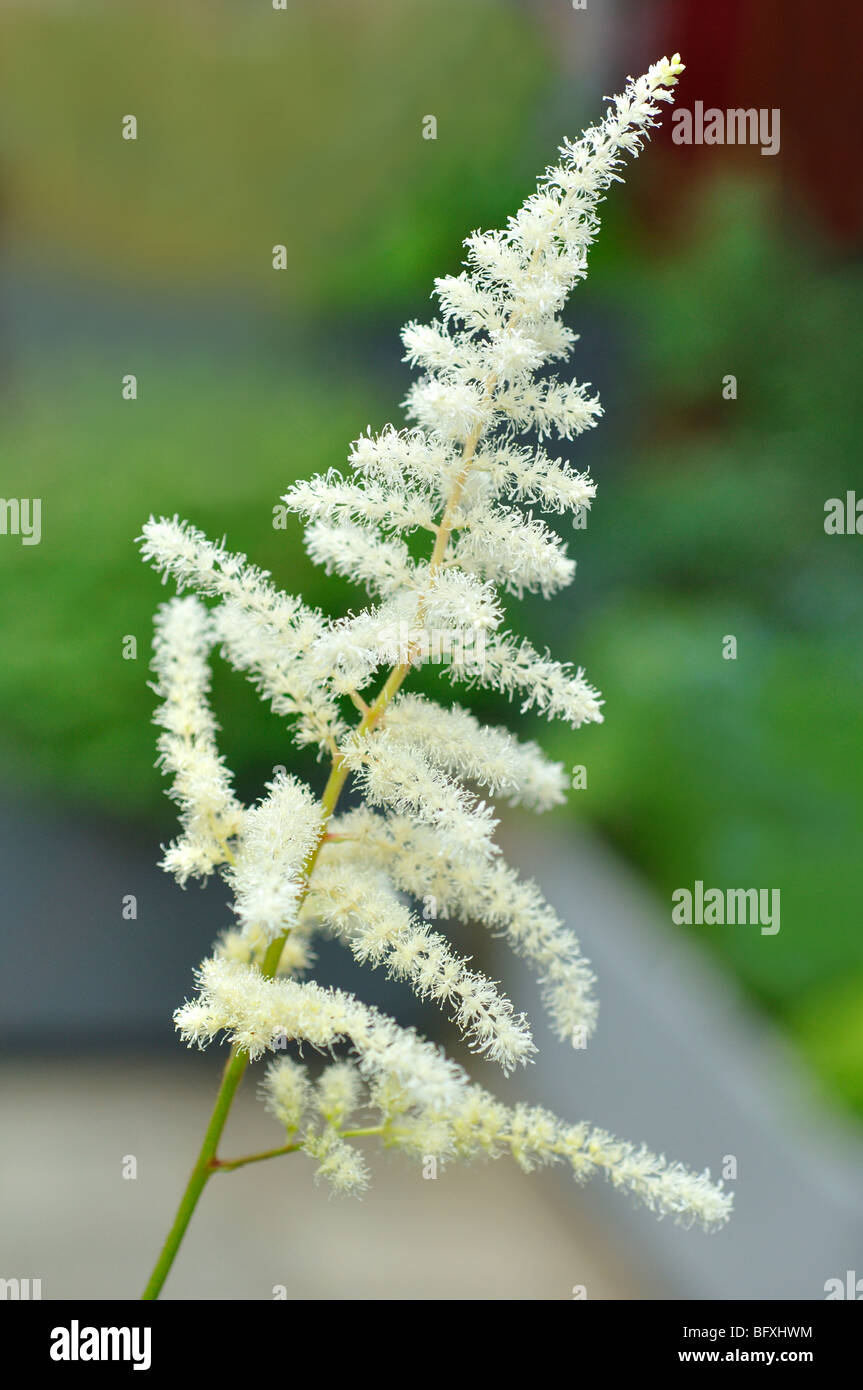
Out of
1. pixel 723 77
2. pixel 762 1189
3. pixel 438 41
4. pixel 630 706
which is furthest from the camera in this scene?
pixel 438 41

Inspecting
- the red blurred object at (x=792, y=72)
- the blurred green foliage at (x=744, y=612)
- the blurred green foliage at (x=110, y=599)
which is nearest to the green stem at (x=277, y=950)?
the blurred green foliage at (x=744, y=612)

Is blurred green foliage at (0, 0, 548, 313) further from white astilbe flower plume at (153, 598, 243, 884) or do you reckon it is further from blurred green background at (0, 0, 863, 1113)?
white astilbe flower plume at (153, 598, 243, 884)

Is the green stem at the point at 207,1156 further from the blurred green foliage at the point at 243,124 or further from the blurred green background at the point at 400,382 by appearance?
the blurred green foliage at the point at 243,124

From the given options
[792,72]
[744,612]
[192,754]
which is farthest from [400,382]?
[192,754]

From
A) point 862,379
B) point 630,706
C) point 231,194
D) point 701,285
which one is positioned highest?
point 231,194

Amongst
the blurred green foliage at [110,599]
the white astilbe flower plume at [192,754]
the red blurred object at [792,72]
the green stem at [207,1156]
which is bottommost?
the green stem at [207,1156]
